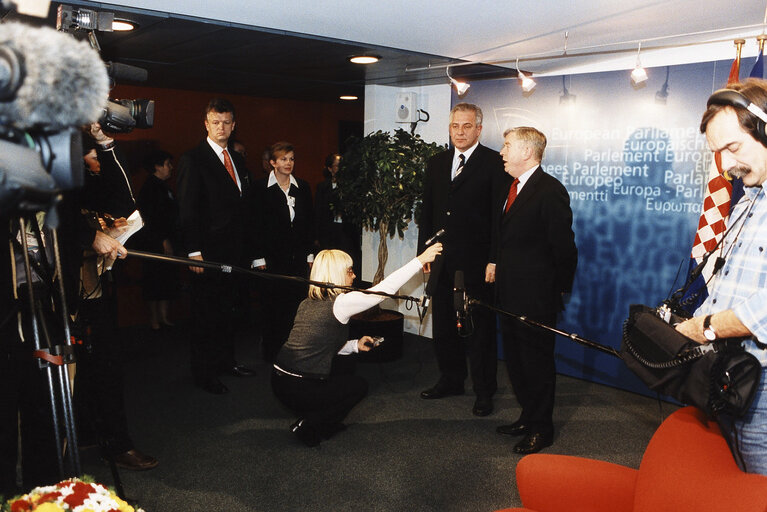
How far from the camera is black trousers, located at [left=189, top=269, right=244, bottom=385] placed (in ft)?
13.6

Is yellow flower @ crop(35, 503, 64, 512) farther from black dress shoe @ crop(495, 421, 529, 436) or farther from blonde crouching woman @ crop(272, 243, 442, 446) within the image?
black dress shoe @ crop(495, 421, 529, 436)

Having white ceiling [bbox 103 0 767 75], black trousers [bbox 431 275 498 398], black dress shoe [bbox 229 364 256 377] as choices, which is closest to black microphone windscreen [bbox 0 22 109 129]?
white ceiling [bbox 103 0 767 75]

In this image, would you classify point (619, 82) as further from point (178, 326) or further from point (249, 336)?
point (178, 326)

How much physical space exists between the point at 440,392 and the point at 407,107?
2.68 metres

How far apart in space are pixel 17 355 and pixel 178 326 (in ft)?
13.1

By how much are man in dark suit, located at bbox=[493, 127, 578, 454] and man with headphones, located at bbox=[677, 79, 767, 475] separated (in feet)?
4.82

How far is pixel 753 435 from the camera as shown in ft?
5.28

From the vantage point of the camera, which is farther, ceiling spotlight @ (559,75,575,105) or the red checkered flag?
ceiling spotlight @ (559,75,575,105)

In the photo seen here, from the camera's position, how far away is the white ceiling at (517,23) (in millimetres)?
3262

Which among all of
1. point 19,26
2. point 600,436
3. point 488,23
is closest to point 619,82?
point 488,23

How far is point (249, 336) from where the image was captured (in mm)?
5734

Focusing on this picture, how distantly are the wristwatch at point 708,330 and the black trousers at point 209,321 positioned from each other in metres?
3.08

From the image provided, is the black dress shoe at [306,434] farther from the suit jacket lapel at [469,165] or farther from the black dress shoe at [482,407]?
the suit jacket lapel at [469,165]

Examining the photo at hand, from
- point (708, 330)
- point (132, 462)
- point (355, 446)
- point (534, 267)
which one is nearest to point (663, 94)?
point (534, 267)
